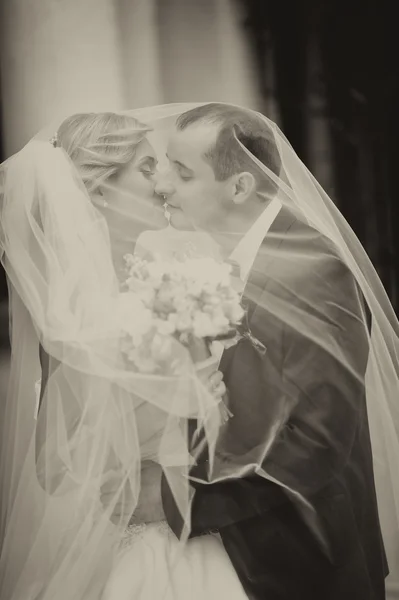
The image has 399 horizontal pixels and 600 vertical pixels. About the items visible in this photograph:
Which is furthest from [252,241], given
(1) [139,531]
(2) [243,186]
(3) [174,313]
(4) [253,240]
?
(1) [139,531]

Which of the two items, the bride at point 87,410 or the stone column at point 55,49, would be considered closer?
the bride at point 87,410

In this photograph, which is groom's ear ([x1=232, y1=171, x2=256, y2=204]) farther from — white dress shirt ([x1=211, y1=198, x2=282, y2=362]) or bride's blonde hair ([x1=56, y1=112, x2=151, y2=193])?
bride's blonde hair ([x1=56, y1=112, x2=151, y2=193])

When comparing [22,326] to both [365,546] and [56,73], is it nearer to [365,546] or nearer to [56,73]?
[56,73]

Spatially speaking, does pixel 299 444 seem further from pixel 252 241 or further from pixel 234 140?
pixel 234 140

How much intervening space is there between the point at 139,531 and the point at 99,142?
0.72 metres

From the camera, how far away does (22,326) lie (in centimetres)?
127

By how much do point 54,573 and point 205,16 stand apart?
1.14 m

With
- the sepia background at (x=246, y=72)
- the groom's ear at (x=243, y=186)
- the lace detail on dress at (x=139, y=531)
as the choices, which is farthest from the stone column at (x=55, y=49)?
the lace detail on dress at (x=139, y=531)

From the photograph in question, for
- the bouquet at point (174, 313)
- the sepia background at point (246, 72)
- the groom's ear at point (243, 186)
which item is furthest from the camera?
the sepia background at point (246, 72)

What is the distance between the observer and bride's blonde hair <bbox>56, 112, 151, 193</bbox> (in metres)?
1.26

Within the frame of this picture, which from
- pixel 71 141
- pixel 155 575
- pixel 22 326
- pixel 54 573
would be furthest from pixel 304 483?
pixel 71 141

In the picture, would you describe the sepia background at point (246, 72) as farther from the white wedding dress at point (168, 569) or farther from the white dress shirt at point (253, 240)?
the white wedding dress at point (168, 569)

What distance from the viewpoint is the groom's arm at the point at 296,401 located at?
119 cm

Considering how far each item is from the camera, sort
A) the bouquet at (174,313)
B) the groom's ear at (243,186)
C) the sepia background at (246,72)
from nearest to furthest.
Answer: the bouquet at (174,313)
the groom's ear at (243,186)
the sepia background at (246,72)
